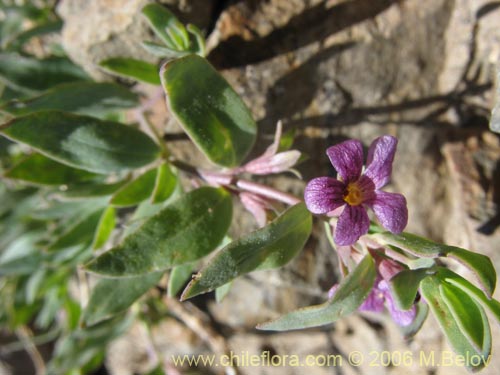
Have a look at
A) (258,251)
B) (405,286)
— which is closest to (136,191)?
(258,251)

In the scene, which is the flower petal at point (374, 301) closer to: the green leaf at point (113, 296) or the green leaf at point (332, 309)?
the green leaf at point (332, 309)

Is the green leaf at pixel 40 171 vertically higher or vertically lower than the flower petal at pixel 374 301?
higher

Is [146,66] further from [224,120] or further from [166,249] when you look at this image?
[166,249]

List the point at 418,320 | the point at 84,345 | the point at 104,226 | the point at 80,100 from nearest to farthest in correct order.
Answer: the point at 418,320 → the point at 80,100 → the point at 104,226 → the point at 84,345

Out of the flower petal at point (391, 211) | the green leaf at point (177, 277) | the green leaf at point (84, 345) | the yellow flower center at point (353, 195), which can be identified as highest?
the yellow flower center at point (353, 195)

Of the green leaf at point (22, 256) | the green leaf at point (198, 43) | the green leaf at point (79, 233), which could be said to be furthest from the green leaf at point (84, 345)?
the green leaf at point (198, 43)

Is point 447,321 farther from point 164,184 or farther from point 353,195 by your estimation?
point 164,184

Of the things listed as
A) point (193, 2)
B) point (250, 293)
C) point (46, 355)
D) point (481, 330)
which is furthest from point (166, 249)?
point (46, 355)
